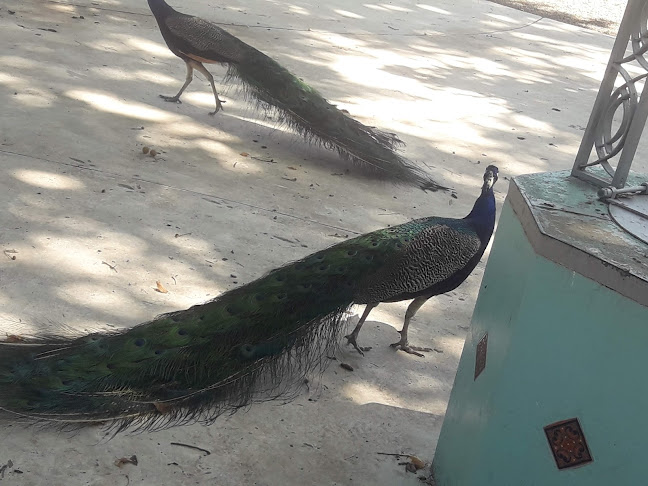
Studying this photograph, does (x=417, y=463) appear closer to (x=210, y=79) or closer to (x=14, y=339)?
(x=14, y=339)

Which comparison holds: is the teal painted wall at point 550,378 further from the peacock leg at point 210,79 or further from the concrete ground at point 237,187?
the peacock leg at point 210,79

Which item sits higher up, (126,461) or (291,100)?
(291,100)

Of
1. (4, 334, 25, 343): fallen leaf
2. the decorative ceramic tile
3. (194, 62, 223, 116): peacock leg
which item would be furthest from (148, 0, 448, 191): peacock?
the decorative ceramic tile

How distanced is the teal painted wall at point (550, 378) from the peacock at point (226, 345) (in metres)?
0.69

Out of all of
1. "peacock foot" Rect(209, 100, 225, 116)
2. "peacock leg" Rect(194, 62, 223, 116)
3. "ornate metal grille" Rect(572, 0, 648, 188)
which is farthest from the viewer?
"peacock foot" Rect(209, 100, 225, 116)

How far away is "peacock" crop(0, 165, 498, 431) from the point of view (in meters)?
2.79

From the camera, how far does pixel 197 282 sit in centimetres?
405

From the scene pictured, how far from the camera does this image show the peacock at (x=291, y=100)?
5.77 meters

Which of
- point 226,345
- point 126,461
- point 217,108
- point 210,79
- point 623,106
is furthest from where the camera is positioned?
point 217,108

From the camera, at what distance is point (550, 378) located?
233cm

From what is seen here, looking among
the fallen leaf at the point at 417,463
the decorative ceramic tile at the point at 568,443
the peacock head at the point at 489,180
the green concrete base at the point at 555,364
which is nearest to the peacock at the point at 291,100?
the peacock head at the point at 489,180

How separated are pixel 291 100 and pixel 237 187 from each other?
1.01 meters

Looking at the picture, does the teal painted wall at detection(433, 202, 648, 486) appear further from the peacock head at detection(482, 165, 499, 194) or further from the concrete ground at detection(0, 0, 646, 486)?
the peacock head at detection(482, 165, 499, 194)

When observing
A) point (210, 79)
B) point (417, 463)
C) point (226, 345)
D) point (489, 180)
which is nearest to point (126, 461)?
point (226, 345)
